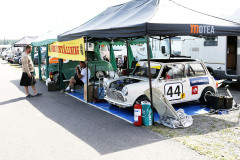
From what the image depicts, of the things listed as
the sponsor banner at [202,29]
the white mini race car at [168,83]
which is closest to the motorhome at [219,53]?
the white mini race car at [168,83]

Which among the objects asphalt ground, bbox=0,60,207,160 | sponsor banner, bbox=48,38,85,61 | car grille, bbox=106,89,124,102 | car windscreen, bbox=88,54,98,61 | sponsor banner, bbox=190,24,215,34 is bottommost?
asphalt ground, bbox=0,60,207,160

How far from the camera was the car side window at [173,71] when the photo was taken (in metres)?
7.36

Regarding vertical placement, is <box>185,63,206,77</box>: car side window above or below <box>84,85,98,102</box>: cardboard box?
above

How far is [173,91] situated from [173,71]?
617mm

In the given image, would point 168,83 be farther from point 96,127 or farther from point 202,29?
point 96,127

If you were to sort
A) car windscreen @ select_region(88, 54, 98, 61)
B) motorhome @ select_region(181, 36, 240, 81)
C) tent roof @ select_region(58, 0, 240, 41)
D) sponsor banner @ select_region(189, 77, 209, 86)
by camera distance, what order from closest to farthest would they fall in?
1. tent roof @ select_region(58, 0, 240, 41)
2. sponsor banner @ select_region(189, 77, 209, 86)
3. motorhome @ select_region(181, 36, 240, 81)
4. car windscreen @ select_region(88, 54, 98, 61)

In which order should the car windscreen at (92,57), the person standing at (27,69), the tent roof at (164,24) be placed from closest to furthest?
the tent roof at (164,24)
the person standing at (27,69)
the car windscreen at (92,57)

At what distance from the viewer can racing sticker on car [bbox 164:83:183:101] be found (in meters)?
7.25

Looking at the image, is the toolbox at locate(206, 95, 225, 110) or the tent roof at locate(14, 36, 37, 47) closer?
the toolbox at locate(206, 95, 225, 110)

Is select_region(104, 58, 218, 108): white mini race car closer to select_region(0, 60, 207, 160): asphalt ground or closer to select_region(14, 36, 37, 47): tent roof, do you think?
select_region(0, 60, 207, 160): asphalt ground

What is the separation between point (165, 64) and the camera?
24.4ft

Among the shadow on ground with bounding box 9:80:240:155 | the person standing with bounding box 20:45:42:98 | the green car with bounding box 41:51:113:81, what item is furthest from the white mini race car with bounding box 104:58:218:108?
the green car with bounding box 41:51:113:81

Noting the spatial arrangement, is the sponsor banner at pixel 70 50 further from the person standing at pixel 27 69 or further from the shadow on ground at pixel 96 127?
the shadow on ground at pixel 96 127

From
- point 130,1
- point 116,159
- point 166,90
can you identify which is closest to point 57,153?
point 116,159
